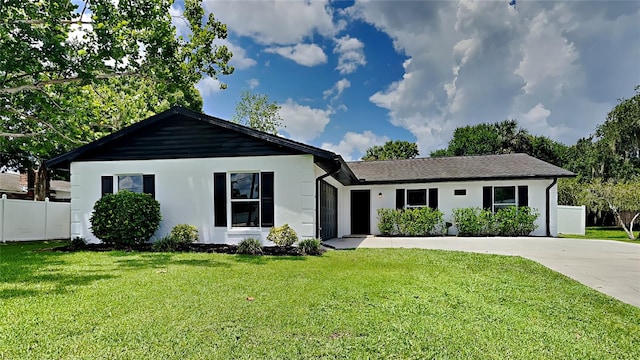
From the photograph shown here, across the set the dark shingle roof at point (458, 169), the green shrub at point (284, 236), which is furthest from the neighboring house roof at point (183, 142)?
the dark shingle roof at point (458, 169)

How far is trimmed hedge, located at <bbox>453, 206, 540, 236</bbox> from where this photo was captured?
1395cm

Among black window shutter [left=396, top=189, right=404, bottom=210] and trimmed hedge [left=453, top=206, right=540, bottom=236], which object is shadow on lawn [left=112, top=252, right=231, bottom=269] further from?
trimmed hedge [left=453, top=206, right=540, bottom=236]

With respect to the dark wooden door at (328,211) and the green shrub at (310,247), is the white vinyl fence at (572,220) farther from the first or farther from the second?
the green shrub at (310,247)

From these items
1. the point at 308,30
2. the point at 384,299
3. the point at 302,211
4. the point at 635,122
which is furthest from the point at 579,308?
the point at 635,122

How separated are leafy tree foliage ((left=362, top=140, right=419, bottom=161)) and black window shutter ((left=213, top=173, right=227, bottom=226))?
3283cm

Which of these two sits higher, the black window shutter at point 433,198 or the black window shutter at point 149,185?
the black window shutter at point 149,185

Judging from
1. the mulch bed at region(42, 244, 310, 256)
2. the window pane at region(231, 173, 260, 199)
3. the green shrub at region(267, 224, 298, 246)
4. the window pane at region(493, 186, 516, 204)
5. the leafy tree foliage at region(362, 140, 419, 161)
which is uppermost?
the leafy tree foliage at region(362, 140, 419, 161)

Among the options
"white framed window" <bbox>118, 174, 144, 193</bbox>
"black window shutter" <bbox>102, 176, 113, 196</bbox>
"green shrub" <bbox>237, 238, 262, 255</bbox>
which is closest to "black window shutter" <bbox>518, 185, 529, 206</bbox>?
"green shrub" <bbox>237, 238, 262, 255</bbox>

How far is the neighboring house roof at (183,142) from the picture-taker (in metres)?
9.88

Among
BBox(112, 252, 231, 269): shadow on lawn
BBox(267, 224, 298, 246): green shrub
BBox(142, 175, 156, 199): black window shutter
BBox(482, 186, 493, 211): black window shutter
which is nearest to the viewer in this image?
BBox(112, 252, 231, 269): shadow on lawn

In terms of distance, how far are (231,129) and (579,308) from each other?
8.54 metres

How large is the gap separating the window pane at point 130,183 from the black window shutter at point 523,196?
45.7ft

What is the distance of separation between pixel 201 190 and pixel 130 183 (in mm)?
2413

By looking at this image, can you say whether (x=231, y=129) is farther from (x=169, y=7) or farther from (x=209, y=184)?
(x=169, y=7)
